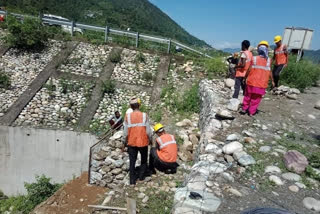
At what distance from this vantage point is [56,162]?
29.1 ft

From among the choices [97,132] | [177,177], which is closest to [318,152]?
[177,177]

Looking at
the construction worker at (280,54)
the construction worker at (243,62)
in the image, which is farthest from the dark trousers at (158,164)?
the construction worker at (280,54)

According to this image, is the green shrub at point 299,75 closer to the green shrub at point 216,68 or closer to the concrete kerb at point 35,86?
the green shrub at point 216,68

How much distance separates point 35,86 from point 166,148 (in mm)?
7013

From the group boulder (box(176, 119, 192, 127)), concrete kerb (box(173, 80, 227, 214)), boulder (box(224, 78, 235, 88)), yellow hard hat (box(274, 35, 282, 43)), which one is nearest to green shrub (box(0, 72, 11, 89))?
boulder (box(176, 119, 192, 127))

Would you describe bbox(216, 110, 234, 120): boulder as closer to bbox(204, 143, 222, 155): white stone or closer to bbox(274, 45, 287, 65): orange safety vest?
bbox(204, 143, 222, 155): white stone

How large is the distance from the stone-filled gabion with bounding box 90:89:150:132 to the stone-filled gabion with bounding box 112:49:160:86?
0.70 metres

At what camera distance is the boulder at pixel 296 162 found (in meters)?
4.18

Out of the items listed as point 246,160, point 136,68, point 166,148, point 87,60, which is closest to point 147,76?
point 136,68

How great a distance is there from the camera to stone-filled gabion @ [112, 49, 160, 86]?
11.3m

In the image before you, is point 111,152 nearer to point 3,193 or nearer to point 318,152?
point 318,152

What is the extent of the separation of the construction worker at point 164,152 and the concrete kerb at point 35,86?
5775mm

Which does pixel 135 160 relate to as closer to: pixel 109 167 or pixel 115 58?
pixel 109 167

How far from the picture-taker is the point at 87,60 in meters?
11.9
